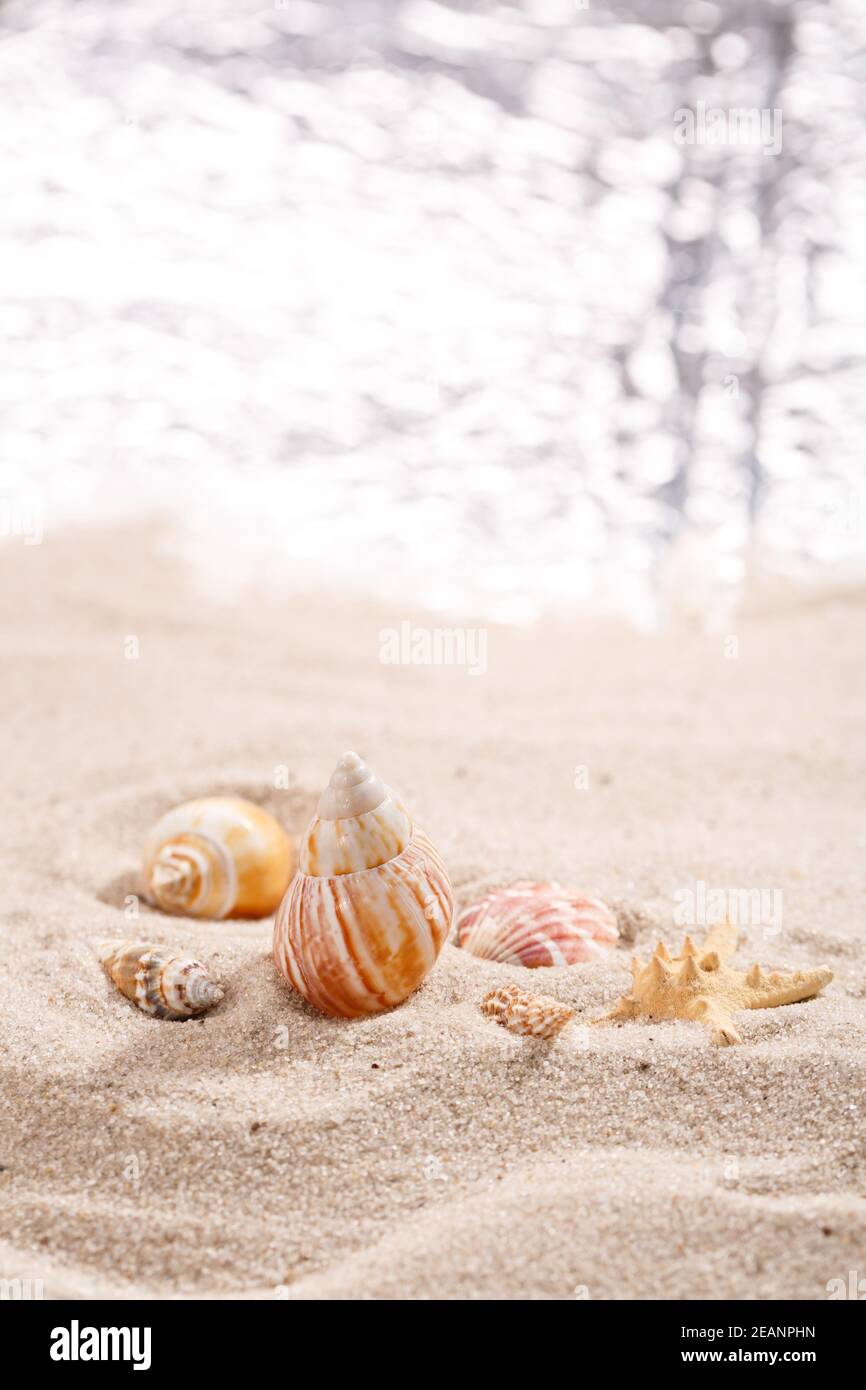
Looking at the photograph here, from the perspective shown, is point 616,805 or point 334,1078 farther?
point 616,805

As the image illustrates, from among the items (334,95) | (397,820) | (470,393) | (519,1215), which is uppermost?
(334,95)

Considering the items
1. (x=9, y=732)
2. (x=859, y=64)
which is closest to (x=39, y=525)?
(x=9, y=732)

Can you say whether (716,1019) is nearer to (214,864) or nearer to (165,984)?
(165,984)

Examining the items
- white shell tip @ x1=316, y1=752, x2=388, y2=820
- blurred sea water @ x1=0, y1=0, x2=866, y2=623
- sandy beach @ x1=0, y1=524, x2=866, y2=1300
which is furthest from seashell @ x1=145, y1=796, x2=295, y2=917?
blurred sea water @ x1=0, y1=0, x2=866, y2=623

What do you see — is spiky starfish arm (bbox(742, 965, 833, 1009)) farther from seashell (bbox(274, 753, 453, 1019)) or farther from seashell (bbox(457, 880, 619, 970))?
seashell (bbox(274, 753, 453, 1019))

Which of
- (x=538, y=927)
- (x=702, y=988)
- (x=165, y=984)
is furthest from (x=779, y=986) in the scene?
(x=165, y=984)

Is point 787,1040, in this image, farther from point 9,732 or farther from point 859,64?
point 859,64

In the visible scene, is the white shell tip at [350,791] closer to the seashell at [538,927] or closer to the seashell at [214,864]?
the seashell at [538,927]
